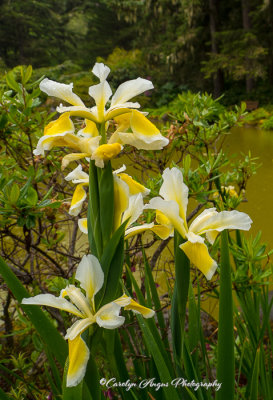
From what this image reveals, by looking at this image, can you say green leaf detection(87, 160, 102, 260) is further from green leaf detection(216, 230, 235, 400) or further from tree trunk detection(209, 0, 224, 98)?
tree trunk detection(209, 0, 224, 98)

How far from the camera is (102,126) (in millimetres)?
491

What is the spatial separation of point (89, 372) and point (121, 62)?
45.6ft

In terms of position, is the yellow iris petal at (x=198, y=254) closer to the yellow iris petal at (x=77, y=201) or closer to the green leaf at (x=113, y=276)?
the green leaf at (x=113, y=276)

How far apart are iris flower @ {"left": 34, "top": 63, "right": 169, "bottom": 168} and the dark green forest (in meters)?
10.1

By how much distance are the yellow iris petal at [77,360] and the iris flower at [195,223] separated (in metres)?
0.18

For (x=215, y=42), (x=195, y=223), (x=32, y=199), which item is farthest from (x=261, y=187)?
(x=215, y=42)

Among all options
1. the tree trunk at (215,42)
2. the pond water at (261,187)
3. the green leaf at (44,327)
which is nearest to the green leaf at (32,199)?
the green leaf at (44,327)

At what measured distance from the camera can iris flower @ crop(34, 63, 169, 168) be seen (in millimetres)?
458

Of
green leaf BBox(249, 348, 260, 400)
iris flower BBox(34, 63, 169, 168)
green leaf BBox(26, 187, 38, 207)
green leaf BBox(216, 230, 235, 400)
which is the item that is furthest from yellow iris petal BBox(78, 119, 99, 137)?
green leaf BBox(249, 348, 260, 400)

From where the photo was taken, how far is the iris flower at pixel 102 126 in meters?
0.46

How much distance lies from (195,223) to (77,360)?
0.25 metres

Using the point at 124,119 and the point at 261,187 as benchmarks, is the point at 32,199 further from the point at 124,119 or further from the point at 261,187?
the point at 261,187

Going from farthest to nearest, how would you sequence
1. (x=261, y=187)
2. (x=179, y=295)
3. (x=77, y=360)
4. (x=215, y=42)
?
(x=215, y=42) → (x=261, y=187) → (x=179, y=295) → (x=77, y=360)

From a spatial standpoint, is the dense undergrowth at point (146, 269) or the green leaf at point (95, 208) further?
the dense undergrowth at point (146, 269)
